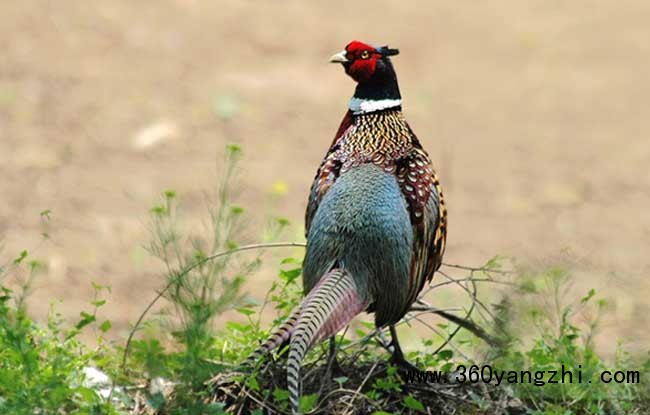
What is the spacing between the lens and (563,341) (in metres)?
5.27

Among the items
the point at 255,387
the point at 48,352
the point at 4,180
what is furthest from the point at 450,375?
the point at 4,180

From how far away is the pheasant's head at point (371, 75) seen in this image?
5316 millimetres

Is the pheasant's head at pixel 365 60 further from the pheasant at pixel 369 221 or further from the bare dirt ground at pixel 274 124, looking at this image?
the bare dirt ground at pixel 274 124

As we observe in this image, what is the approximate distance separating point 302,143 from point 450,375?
17.1 ft

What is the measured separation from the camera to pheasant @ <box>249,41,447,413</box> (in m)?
4.79

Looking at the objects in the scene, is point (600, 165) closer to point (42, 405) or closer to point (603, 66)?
point (603, 66)

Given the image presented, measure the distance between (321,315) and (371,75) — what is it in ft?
3.66

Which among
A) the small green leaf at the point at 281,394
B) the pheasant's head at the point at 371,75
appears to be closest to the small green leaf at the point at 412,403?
the small green leaf at the point at 281,394

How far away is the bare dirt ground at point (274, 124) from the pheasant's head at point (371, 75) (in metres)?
2.62

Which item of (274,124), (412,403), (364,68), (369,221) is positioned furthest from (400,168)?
(274,124)

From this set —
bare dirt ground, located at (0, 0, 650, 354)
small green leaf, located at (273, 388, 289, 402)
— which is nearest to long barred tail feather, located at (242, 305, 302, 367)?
small green leaf, located at (273, 388, 289, 402)

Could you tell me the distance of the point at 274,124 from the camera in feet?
35.1

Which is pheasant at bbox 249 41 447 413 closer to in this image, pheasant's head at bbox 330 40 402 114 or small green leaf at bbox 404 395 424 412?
pheasant's head at bbox 330 40 402 114

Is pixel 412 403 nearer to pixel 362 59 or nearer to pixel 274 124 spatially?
pixel 362 59
